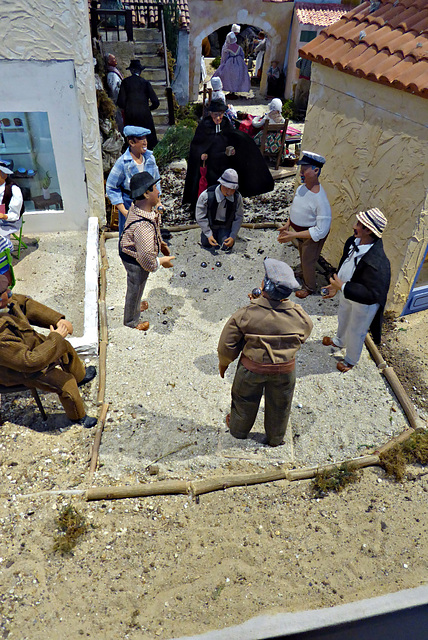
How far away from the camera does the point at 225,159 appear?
748 centimetres

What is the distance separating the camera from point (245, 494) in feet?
14.6

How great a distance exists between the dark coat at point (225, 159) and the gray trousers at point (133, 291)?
110 inches

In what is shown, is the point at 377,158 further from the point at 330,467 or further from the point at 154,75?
the point at 154,75

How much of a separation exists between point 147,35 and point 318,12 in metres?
5.89

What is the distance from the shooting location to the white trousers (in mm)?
5293

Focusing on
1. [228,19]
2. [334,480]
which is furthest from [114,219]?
[228,19]

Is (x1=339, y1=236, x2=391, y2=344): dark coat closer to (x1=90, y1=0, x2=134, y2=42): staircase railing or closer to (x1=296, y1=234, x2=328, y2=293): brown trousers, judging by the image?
(x1=296, y1=234, x2=328, y2=293): brown trousers

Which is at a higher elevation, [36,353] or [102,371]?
[36,353]

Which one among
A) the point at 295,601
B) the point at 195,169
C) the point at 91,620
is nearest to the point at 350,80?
the point at 195,169

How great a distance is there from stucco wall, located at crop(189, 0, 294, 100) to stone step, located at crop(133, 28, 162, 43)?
6.27ft

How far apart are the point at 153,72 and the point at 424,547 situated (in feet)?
41.8

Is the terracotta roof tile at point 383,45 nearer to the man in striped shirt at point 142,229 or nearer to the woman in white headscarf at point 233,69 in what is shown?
the man in striped shirt at point 142,229

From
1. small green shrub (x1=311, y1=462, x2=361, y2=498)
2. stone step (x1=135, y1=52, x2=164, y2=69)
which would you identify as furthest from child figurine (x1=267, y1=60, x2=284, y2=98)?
small green shrub (x1=311, y1=462, x2=361, y2=498)

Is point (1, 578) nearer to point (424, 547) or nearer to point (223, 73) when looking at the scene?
point (424, 547)
